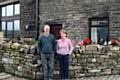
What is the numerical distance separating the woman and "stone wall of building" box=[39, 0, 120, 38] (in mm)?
7315

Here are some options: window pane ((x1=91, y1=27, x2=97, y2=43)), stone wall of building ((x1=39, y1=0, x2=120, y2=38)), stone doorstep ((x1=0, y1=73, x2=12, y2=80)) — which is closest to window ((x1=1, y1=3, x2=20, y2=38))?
stone wall of building ((x1=39, y1=0, x2=120, y2=38))

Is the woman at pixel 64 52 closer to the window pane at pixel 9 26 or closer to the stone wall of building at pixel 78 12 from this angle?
the stone wall of building at pixel 78 12

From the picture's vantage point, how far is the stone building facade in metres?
19.0

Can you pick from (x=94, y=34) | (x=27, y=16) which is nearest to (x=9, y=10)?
(x=27, y=16)

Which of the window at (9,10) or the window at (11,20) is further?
the window at (9,10)

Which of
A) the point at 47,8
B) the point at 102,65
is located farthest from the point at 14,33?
the point at 102,65

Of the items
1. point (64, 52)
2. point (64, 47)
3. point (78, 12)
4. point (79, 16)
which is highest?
point (78, 12)

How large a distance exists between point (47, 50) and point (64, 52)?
602 millimetres

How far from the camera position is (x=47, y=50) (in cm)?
1172

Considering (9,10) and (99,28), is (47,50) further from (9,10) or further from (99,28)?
(9,10)

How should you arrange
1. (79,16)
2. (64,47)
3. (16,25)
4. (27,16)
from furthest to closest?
(16,25) < (27,16) < (79,16) < (64,47)

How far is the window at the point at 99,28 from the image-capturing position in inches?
758

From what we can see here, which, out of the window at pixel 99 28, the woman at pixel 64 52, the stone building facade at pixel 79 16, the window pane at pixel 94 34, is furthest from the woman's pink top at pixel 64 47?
the window pane at pixel 94 34

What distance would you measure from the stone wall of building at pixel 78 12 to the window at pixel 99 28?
22cm
